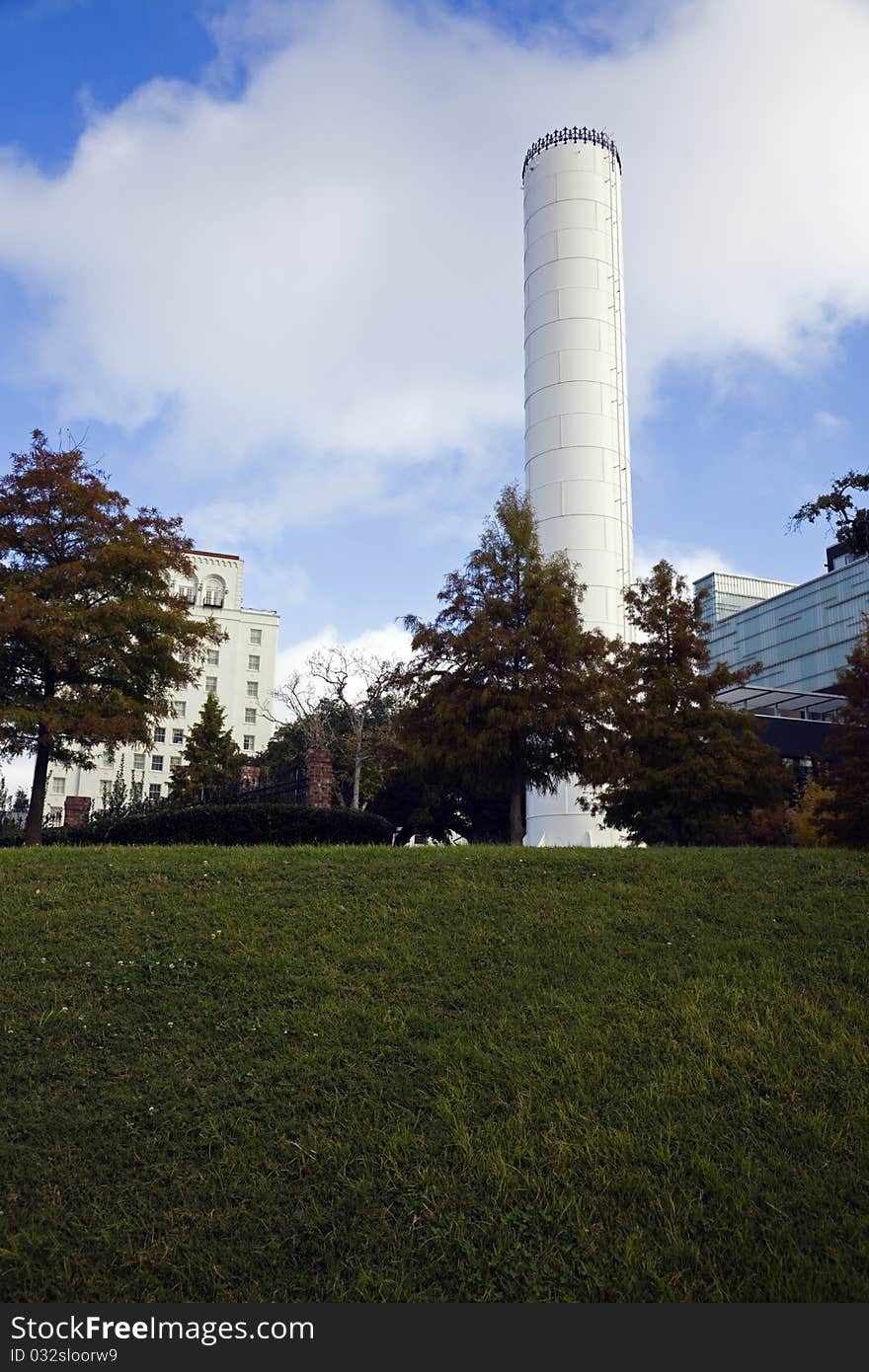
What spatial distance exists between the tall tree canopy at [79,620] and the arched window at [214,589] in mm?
83499

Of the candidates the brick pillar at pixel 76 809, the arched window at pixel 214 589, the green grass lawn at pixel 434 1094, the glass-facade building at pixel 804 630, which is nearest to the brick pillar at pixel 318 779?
the green grass lawn at pixel 434 1094

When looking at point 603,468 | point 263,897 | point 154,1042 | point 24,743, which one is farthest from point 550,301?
point 154,1042

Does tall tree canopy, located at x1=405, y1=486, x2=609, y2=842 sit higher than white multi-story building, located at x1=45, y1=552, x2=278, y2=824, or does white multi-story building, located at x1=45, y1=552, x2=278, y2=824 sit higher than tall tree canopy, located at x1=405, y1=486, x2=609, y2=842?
white multi-story building, located at x1=45, y1=552, x2=278, y2=824

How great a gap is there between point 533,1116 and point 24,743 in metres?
19.5

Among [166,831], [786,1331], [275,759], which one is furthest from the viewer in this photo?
[275,759]

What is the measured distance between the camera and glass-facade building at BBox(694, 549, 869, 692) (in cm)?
9869

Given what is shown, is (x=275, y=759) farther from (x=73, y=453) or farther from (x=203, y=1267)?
(x=203, y=1267)

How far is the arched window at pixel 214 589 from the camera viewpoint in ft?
355

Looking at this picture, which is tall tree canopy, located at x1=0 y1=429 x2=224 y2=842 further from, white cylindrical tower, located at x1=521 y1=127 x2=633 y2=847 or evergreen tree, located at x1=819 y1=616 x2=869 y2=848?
white cylindrical tower, located at x1=521 y1=127 x2=633 y2=847

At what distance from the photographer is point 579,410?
5353 cm

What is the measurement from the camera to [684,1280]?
21.8 ft

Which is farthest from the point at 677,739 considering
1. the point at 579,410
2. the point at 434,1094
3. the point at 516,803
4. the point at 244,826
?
the point at 579,410

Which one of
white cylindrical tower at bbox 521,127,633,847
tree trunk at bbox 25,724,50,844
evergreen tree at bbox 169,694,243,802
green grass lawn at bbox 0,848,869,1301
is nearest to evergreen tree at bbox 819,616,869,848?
green grass lawn at bbox 0,848,869,1301

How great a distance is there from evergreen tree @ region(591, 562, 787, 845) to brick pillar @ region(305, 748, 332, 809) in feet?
20.7
